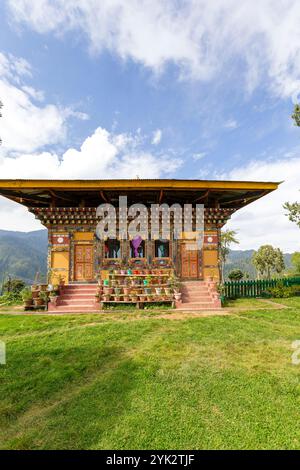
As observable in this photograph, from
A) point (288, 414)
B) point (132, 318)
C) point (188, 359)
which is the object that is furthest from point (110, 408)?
point (132, 318)

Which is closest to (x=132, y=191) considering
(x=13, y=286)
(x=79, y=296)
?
(x=79, y=296)

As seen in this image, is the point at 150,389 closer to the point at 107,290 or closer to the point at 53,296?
the point at 107,290

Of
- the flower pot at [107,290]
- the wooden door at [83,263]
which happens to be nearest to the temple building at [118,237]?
the wooden door at [83,263]

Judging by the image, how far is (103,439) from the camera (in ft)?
8.76

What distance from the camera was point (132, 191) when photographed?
13070 mm

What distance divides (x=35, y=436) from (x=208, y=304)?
8.52 meters

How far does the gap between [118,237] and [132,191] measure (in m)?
2.87

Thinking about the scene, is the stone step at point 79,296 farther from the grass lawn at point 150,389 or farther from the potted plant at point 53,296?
the grass lawn at point 150,389

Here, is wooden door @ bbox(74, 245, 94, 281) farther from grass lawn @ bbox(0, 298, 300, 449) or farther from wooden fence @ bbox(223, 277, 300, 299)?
wooden fence @ bbox(223, 277, 300, 299)

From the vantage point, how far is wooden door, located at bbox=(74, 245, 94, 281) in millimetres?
12836

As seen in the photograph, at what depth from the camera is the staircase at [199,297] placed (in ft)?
33.0

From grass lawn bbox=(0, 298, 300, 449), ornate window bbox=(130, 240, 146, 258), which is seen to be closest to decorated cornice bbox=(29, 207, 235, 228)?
ornate window bbox=(130, 240, 146, 258)

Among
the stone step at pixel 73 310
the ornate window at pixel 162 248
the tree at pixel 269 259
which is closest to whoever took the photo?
the stone step at pixel 73 310

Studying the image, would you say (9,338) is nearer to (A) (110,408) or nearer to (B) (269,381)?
(A) (110,408)
